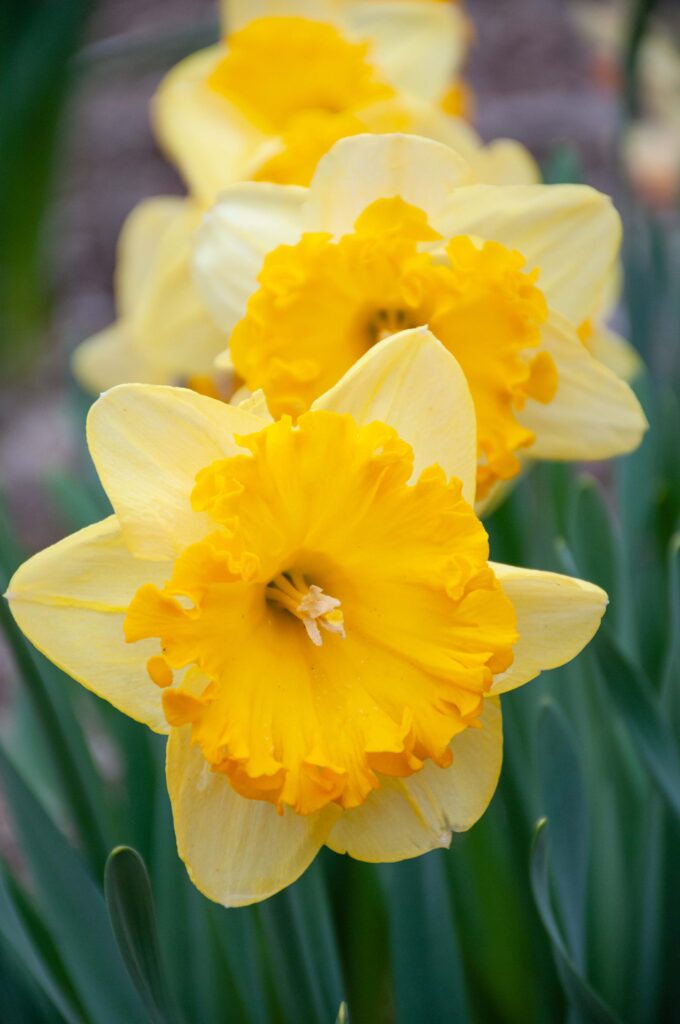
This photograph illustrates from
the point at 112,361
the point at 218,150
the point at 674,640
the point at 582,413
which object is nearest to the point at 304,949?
the point at 674,640

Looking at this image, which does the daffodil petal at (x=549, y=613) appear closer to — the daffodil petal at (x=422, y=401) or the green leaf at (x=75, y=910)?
the daffodil petal at (x=422, y=401)

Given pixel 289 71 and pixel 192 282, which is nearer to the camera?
Result: pixel 192 282

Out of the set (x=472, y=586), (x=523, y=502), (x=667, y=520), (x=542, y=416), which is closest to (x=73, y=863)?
(x=472, y=586)

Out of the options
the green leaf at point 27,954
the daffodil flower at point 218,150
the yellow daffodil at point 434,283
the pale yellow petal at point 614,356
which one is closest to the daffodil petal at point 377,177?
the yellow daffodil at point 434,283

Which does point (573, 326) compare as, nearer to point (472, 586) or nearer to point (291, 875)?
point (472, 586)

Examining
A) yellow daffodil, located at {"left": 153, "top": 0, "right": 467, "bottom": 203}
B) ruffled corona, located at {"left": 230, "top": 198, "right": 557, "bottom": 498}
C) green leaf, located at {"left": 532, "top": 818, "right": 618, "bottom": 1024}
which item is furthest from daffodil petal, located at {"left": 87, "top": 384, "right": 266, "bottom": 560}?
yellow daffodil, located at {"left": 153, "top": 0, "right": 467, "bottom": 203}

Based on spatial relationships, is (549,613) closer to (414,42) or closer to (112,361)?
(112,361)

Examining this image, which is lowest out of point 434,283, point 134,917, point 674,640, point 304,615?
point 674,640
